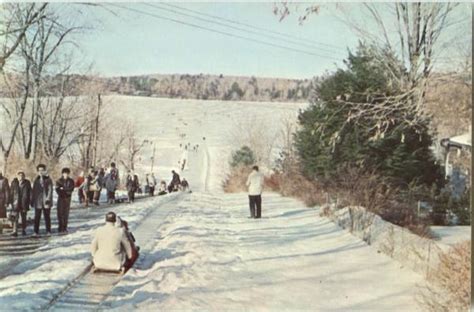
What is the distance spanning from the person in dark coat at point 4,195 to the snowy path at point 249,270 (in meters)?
0.73

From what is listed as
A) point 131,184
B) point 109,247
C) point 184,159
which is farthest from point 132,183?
point 109,247

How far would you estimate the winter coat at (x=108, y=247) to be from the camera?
131 inches

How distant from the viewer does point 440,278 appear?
9.78ft

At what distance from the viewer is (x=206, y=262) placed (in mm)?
3598

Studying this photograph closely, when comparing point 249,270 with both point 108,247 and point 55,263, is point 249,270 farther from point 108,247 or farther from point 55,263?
point 55,263

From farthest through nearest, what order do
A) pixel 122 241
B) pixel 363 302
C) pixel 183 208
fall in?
pixel 183 208
pixel 122 241
pixel 363 302

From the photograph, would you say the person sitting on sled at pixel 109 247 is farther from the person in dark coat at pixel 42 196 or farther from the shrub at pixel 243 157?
the shrub at pixel 243 157

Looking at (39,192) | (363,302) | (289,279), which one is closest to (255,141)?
(289,279)

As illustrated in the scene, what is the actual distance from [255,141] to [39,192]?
115cm

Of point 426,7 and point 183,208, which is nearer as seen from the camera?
point 426,7

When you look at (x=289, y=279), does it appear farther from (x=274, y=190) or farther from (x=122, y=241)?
(x=274, y=190)

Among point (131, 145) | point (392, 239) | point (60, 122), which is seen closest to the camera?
point (60, 122)

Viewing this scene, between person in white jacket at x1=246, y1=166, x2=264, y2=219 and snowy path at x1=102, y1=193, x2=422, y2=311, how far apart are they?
0.05 metres

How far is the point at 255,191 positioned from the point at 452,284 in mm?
1646
